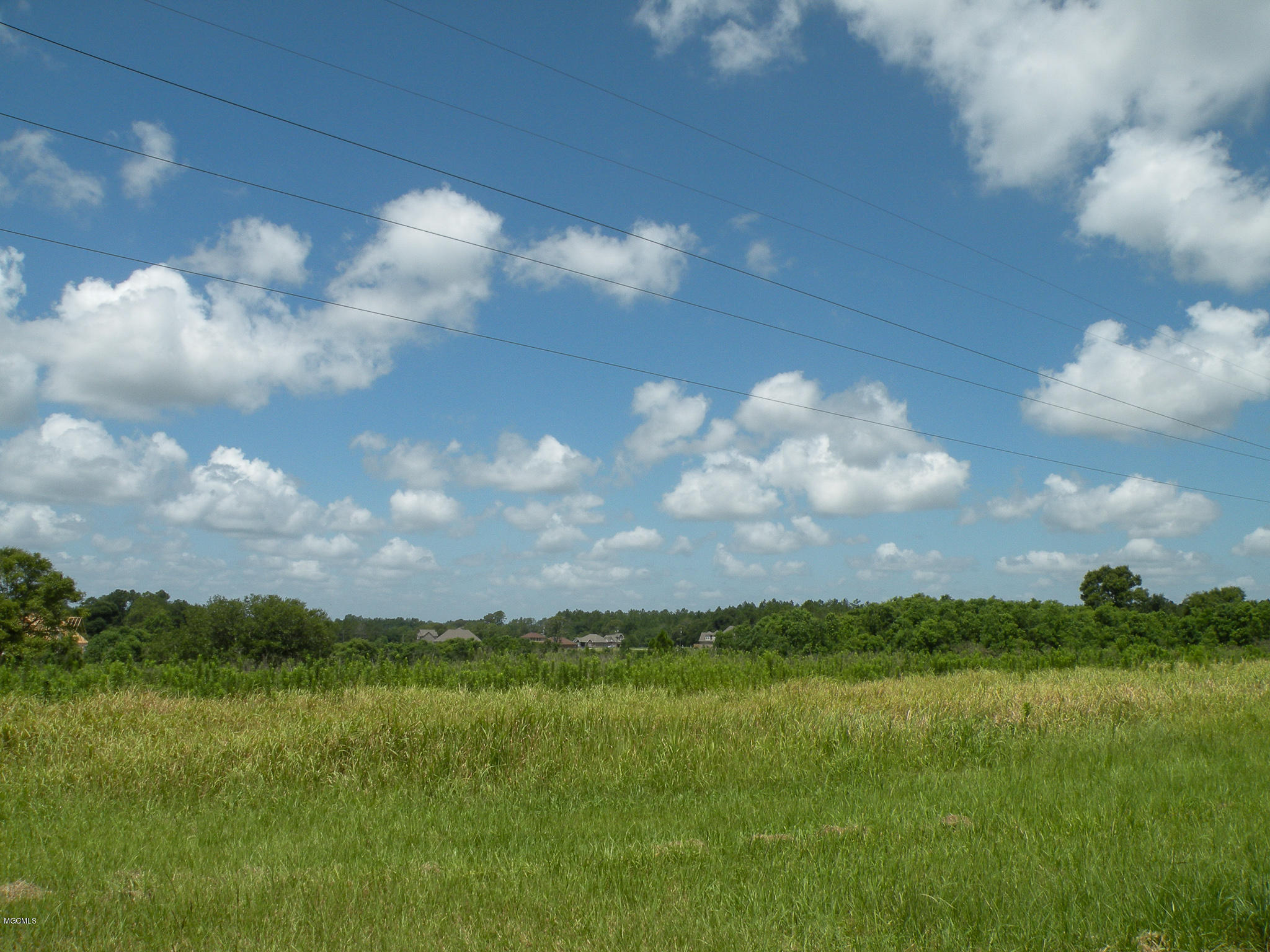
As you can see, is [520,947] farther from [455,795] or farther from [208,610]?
[208,610]

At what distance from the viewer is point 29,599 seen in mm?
47000

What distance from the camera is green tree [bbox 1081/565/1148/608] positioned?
88.4m

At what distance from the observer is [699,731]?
40.7 feet

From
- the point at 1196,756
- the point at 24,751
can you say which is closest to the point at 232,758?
the point at 24,751

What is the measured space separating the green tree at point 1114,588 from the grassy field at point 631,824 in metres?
85.2

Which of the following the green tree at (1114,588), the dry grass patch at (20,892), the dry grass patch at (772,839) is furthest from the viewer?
the green tree at (1114,588)

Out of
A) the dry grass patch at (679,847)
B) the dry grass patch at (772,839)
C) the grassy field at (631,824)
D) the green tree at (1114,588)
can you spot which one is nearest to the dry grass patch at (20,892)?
the grassy field at (631,824)

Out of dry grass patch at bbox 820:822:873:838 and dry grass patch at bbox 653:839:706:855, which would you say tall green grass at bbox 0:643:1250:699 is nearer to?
dry grass patch at bbox 653:839:706:855

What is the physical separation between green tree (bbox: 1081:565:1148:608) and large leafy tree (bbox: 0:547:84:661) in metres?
94.8

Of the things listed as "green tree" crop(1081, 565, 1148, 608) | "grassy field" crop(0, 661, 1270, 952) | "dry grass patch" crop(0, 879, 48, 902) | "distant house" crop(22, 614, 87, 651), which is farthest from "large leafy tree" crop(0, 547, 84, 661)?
"green tree" crop(1081, 565, 1148, 608)

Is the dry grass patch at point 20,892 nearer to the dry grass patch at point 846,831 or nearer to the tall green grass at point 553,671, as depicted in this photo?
the dry grass patch at point 846,831

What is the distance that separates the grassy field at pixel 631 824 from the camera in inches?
191

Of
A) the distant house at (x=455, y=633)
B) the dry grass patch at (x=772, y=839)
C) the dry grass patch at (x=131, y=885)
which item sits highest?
the dry grass patch at (x=772, y=839)

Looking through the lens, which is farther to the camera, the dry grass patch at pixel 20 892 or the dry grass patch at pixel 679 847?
the dry grass patch at pixel 679 847
